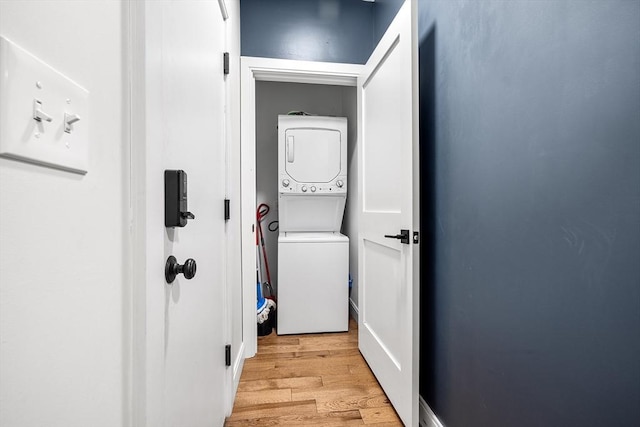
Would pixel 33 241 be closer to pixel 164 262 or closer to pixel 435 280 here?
pixel 164 262

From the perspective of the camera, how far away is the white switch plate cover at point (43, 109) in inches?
11.6

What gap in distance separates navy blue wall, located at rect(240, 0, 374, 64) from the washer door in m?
0.64

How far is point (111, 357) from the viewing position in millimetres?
498

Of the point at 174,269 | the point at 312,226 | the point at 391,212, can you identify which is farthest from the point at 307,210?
the point at 174,269

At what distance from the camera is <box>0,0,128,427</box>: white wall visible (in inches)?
12.5

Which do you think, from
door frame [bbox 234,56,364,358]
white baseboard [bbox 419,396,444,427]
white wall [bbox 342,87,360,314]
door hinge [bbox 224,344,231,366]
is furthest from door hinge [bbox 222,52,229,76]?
white baseboard [bbox 419,396,444,427]

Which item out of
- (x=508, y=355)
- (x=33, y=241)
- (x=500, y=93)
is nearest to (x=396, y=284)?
(x=508, y=355)

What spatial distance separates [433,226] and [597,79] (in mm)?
829

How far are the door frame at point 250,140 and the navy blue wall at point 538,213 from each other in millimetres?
1056

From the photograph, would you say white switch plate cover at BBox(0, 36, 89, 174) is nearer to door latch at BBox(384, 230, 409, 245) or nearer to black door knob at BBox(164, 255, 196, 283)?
black door knob at BBox(164, 255, 196, 283)

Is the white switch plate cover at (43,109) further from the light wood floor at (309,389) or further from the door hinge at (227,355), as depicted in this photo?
the light wood floor at (309,389)

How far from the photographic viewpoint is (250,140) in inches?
83.0

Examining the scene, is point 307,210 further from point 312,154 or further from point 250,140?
point 250,140

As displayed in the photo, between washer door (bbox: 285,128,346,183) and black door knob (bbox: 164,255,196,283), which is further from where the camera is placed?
washer door (bbox: 285,128,346,183)
